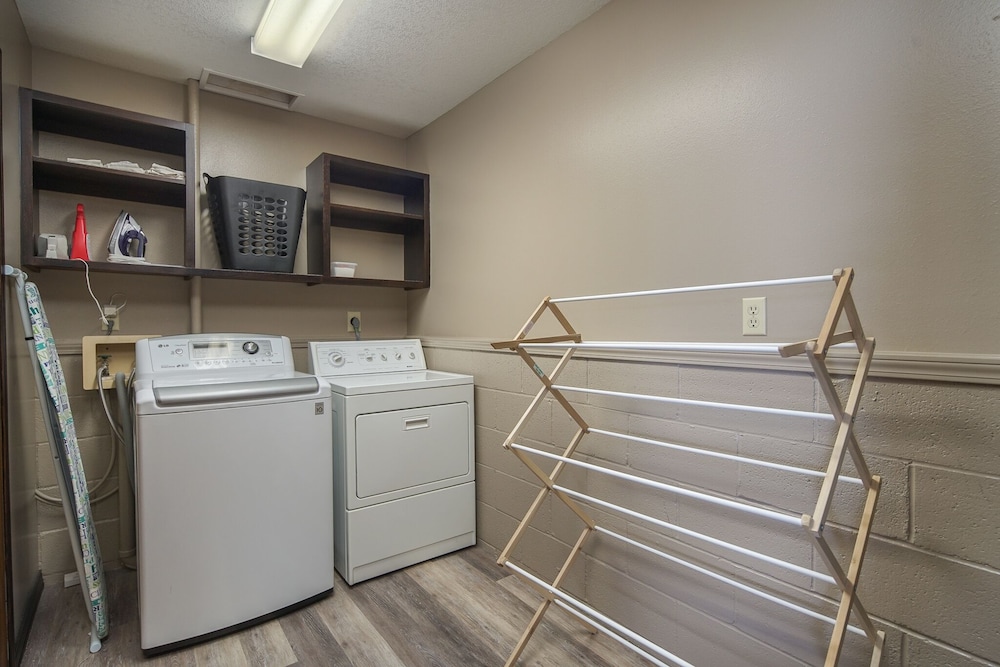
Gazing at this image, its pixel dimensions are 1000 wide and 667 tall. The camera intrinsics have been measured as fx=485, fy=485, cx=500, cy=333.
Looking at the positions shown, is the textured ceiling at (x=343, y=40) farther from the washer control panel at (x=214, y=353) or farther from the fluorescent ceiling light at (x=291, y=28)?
the washer control panel at (x=214, y=353)

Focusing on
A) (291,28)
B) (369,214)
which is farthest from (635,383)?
(291,28)

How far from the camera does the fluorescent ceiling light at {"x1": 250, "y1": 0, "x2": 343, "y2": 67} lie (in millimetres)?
1689

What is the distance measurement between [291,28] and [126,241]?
1161 mm

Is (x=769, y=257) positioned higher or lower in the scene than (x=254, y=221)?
Result: lower

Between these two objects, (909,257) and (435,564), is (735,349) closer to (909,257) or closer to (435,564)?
(909,257)

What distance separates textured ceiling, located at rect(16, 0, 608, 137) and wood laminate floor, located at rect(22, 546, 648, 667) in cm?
227

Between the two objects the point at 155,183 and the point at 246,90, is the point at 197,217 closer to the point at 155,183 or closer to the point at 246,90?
the point at 155,183

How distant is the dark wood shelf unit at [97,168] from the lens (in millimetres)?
1798

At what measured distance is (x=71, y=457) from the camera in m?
1.66

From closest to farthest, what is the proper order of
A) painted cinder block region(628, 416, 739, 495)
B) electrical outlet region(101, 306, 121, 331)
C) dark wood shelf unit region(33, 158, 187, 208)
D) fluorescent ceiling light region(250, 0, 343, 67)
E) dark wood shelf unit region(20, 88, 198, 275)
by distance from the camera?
painted cinder block region(628, 416, 739, 495)
fluorescent ceiling light region(250, 0, 343, 67)
dark wood shelf unit region(20, 88, 198, 275)
dark wood shelf unit region(33, 158, 187, 208)
electrical outlet region(101, 306, 121, 331)

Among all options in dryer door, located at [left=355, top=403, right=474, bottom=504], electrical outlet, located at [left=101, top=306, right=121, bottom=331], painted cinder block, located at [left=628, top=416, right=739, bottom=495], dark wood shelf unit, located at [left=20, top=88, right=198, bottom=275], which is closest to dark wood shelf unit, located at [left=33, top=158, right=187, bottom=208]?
dark wood shelf unit, located at [left=20, top=88, right=198, bottom=275]

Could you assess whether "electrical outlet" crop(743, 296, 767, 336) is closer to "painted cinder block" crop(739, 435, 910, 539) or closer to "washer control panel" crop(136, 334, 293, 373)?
"painted cinder block" crop(739, 435, 910, 539)

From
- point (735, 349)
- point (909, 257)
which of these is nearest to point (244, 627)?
point (735, 349)

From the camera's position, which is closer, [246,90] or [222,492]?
[222,492]
